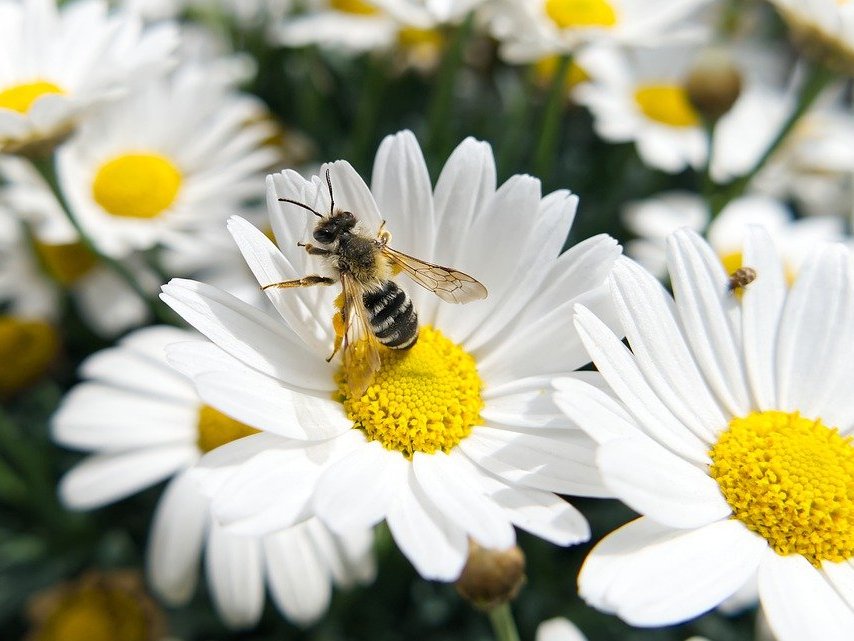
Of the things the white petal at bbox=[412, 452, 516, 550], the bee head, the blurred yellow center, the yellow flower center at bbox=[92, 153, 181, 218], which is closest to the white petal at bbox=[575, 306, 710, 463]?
the white petal at bbox=[412, 452, 516, 550]

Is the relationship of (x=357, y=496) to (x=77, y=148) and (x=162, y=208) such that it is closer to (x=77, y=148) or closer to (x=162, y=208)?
(x=162, y=208)

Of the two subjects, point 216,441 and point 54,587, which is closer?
point 216,441

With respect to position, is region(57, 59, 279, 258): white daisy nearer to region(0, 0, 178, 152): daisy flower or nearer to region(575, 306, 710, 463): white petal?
region(0, 0, 178, 152): daisy flower

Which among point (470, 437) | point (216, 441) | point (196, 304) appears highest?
point (196, 304)

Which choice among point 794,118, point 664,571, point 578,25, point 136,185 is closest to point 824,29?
point 794,118

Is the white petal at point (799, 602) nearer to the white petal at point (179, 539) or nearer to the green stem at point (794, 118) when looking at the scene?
the green stem at point (794, 118)

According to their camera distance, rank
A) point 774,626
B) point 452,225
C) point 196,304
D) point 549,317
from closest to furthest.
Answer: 1. point 774,626
2. point 196,304
3. point 549,317
4. point 452,225

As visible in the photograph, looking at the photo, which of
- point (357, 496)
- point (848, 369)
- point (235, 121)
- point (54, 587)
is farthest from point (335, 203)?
point (54, 587)

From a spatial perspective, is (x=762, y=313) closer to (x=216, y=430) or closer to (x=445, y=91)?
(x=216, y=430)
